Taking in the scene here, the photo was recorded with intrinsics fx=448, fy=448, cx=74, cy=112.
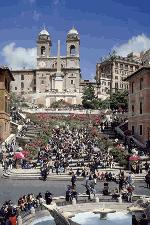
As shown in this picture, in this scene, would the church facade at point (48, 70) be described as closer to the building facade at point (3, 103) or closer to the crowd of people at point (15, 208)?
the building facade at point (3, 103)

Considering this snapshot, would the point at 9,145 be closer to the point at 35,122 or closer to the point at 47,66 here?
the point at 35,122

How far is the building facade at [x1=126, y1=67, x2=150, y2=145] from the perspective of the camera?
52.2 meters

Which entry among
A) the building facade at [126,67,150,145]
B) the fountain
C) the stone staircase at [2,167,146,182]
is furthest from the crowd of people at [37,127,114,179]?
the fountain

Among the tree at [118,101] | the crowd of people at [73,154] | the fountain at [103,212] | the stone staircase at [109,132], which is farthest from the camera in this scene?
the tree at [118,101]

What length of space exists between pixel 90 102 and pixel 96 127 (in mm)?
29246

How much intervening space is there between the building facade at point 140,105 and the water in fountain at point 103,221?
88.7 feet

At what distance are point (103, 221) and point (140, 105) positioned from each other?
31179mm

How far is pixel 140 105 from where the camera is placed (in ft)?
179

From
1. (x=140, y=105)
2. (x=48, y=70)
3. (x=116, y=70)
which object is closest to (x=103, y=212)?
(x=140, y=105)

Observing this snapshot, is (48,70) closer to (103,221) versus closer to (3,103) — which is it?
(3,103)

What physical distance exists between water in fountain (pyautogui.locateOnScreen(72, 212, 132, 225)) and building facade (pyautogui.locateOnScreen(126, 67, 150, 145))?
2702 centimetres

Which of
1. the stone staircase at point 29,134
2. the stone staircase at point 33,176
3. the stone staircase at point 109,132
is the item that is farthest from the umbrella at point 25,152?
the stone staircase at point 109,132

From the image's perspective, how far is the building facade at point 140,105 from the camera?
52250 millimetres

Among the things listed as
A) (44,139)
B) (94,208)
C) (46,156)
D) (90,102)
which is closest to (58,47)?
(90,102)
